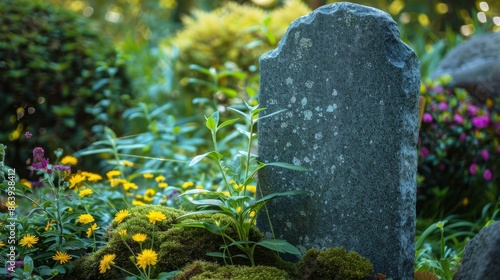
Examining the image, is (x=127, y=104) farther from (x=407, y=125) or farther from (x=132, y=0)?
(x=132, y=0)

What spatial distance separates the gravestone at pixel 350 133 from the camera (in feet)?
7.33

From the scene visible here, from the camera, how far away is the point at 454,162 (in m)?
4.09

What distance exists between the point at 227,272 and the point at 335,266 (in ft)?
1.23

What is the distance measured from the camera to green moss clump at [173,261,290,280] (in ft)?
6.81

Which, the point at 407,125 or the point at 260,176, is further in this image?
the point at 260,176

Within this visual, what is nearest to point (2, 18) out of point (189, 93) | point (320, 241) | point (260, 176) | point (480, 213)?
point (189, 93)

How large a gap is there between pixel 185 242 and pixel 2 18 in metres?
3.03

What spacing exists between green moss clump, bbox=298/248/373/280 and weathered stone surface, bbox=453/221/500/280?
12.7 inches

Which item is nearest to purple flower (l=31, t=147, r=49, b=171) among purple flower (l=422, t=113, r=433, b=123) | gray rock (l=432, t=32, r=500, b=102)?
purple flower (l=422, t=113, r=433, b=123)

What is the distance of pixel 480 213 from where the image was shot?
12.8 ft

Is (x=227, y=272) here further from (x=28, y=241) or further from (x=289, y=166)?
(x=28, y=241)

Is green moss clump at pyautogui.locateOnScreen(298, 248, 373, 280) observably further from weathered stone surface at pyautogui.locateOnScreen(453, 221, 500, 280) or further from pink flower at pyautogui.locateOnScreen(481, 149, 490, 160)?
pink flower at pyautogui.locateOnScreen(481, 149, 490, 160)

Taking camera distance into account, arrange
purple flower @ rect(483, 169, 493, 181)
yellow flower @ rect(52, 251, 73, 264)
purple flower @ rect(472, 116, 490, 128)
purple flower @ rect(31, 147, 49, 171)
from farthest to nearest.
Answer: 1. purple flower @ rect(472, 116, 490, 128)
2. purple flower @ rect(483, 169, 493, 181)
3. purple flower @ rect(31, 147, 49, 171)
4. yellow flower @ rect(52, 251, 73, 264)

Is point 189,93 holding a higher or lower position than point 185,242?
lower
